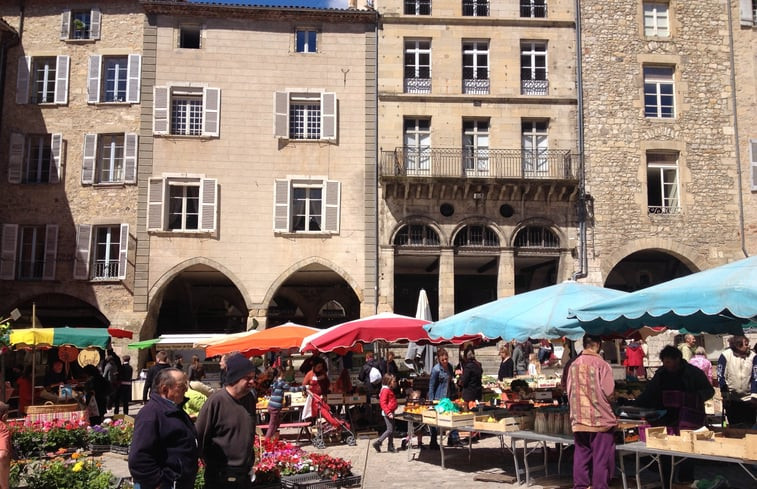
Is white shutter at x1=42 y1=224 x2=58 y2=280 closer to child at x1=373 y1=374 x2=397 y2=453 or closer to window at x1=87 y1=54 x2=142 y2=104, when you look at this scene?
window at x1=87 y1=54 x2=142 y2=104

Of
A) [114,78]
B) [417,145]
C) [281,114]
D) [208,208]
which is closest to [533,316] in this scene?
[417,145]

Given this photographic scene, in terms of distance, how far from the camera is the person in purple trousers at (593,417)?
699 centimetres

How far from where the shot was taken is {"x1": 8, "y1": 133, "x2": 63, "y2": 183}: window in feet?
75.7

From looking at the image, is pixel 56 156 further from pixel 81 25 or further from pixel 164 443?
pixel 164 443

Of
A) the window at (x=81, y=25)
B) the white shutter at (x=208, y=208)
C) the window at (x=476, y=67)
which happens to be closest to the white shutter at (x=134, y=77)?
the window at (x=81, y=25)

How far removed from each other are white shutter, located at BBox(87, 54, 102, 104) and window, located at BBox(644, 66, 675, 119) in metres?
17.9

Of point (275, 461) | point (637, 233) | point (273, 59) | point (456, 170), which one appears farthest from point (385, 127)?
point (275, 461)

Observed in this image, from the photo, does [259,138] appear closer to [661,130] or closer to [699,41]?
[661,130]

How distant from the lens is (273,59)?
925 inches

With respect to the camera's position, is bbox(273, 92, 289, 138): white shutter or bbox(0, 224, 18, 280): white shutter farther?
bbox(273, 92, 289, 138): white shutter

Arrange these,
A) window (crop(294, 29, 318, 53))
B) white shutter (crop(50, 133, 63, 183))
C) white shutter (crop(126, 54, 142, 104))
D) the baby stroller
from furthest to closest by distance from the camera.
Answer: window (crop(294, 29, 318, 53)), white shutter (crop(126, 54, 142, 104)), white shutter (crop(50, 133, 63, 183)), the baby stroller

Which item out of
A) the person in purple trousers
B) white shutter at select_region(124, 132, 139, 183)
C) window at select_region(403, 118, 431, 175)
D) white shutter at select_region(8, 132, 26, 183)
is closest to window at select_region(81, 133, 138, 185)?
white shutter at select_region(124, 132, 139, 183)

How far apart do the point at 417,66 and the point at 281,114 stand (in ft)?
15.6

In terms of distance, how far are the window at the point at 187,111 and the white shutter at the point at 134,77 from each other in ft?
2.41
